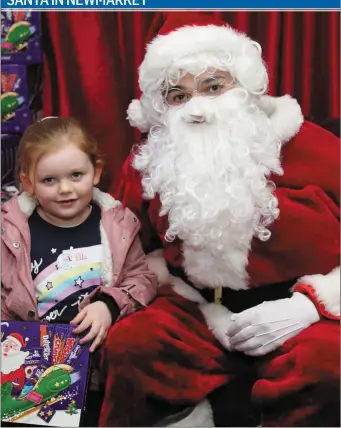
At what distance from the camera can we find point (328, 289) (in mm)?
1206

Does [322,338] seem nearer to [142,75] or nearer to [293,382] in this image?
[293,382]

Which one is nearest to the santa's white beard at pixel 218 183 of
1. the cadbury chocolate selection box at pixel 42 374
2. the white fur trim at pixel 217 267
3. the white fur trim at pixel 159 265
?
the white fur trim at pixel 217 267

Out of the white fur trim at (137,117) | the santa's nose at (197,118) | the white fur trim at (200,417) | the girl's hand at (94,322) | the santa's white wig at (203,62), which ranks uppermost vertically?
the santa's white wig at (203,62)

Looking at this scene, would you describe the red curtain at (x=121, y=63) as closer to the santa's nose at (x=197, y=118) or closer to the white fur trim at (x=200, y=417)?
the santa's nose at (x=197, y=118)

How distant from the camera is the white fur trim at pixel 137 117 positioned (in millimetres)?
1336

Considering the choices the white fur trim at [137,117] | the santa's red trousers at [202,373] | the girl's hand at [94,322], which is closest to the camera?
the santa's red trousers at [202,373]

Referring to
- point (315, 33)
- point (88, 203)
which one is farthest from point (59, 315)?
point (315, 33)

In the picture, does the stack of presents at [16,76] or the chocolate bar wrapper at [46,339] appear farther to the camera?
the stack of presents at [16,76]

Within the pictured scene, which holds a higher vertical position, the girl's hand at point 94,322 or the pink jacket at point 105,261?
the pink jacket at point 105,261

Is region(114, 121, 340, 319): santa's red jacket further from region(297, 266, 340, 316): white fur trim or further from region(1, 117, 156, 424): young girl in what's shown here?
region(1, 117, 156, 424): young girl

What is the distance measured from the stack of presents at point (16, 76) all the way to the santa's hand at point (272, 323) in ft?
2.10

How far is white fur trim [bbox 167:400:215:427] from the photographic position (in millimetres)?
1239

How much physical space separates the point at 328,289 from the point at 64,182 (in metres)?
0.60

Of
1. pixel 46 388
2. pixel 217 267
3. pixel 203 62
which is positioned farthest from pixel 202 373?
pixel 203 62
